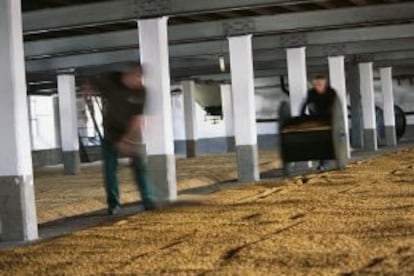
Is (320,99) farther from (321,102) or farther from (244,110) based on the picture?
A: (244,110)

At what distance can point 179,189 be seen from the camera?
48.5 ft

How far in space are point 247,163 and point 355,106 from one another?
51.0 feet

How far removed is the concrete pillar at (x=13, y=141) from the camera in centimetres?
882

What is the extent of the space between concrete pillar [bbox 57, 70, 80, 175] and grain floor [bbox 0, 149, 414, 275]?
12.8m

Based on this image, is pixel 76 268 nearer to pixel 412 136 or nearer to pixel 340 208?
pixel 340 208

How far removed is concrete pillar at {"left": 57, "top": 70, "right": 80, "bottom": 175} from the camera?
23.0 meters

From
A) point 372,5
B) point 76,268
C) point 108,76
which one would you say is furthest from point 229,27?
point 76,268

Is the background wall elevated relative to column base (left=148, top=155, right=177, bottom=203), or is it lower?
elevated

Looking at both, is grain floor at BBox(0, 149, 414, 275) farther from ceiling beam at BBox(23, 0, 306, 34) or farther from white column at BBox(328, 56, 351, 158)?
white column at BBox(328, 56, 351, 158)

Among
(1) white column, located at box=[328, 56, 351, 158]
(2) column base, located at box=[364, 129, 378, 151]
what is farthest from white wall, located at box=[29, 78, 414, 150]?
(1) white column, located at box=[328, 56, 351, 158]

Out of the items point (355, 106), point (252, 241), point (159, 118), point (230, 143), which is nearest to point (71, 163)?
point (159, 118)

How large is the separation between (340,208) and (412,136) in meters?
30.2

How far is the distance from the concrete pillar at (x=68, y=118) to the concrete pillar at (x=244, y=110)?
27.1ft

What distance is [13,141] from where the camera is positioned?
8836 millimetres
